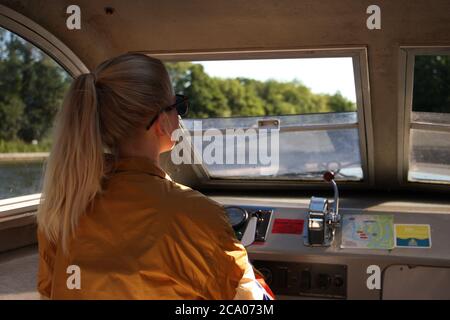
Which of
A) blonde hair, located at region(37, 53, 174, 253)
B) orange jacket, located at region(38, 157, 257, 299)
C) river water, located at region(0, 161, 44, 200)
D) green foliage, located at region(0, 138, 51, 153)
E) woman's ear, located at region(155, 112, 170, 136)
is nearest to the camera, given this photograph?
orange jacket, located at region(38, 157, 257, 299)

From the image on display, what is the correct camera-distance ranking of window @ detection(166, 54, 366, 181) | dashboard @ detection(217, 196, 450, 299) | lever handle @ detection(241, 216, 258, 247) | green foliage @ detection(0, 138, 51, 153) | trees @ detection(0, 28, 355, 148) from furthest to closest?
green foliage @ detection(0, 138, 51, 153) < trees @ detection(0, 28, 355, 148) < window @ detection(166, 54, 366, 181) < lever handle @ detection(241, 216, 258, 247) < dashboard @ detection(217, 196, 450, 299)

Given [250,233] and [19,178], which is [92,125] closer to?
[250,233]

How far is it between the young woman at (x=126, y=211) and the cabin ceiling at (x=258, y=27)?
35.1 inches

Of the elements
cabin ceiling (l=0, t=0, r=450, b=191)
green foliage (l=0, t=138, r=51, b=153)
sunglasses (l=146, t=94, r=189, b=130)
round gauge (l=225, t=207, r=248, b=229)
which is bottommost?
round gauge (l=225, t=207, r=248, b=229)

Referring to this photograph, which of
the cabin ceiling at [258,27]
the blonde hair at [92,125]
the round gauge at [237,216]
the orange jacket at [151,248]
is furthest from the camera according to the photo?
the round gauge at [237,216]

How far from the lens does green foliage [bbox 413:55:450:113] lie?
2418 millimetres

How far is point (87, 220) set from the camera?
131 centimetres

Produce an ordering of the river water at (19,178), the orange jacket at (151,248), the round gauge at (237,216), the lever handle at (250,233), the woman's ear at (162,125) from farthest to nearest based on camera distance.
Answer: the river water at (19,178) → the round gauge at (237,216) → the lever handle at (250,233) → the woman's ear at (162,125) → the orange jacket at (151,248)

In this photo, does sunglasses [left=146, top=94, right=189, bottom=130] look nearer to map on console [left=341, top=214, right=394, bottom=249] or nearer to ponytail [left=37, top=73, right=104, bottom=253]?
ponytail [left=37, top=73, right=104, bottom=253]

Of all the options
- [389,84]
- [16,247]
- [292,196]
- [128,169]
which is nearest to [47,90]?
[16,247]

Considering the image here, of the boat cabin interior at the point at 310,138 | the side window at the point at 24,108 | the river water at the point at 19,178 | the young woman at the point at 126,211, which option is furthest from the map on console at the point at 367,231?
the river water at the point at 19,178

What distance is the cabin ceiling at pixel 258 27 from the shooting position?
6.82 feet

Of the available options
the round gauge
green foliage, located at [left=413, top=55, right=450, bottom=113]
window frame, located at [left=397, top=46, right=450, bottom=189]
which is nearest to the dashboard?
the round gauge

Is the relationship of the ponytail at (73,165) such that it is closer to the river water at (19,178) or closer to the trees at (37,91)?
the trees at (37,91)
